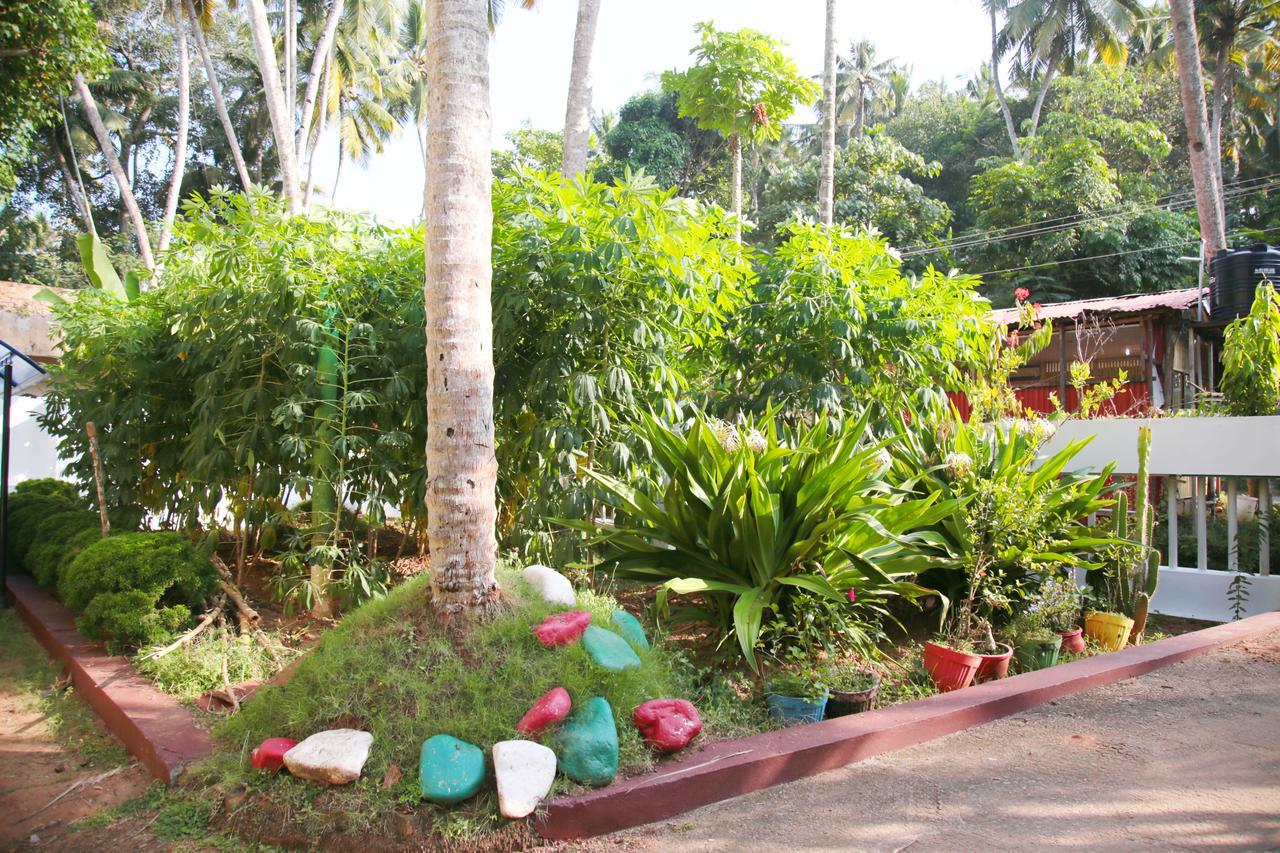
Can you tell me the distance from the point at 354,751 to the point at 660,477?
8.02 ft

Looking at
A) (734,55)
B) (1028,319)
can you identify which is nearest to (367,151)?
(734,55)

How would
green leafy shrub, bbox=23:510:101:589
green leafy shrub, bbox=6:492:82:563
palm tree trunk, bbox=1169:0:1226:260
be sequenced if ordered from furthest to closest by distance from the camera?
1. palm tree trunk, bbox=1169:0:1226:260
2. green leafy shrub, bbox=6:492:82:563
3. green leafy shrub, bbox=23:510:101:589

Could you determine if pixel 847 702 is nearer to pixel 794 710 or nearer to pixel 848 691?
pixel 848 691

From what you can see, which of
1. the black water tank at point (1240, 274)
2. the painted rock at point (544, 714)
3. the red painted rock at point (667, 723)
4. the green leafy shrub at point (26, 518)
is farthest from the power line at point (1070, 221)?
the painted rock at point (544, 714)

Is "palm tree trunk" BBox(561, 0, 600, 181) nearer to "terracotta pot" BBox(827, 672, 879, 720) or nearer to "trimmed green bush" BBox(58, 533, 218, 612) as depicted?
"trimmed green bush" BBox(58, 533, 218, 612)

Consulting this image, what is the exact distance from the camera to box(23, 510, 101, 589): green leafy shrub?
6580 millimetres

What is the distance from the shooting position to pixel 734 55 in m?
10.6

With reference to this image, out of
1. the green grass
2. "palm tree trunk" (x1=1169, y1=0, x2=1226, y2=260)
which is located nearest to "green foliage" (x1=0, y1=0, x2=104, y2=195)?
the green grass

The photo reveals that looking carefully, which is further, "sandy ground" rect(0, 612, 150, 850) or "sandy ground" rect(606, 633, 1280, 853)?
"sandy ground" rect(0, 612, 150, 850)

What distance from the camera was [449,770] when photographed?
2936 mm

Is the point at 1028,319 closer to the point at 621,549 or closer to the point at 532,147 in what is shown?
the point at 621,549

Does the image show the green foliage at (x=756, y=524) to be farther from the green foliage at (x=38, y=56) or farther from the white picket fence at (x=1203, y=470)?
the green foliage at (x=38, y=56)

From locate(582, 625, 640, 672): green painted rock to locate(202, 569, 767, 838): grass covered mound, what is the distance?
0.04 meters

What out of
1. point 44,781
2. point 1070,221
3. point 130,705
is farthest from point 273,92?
point 1070,221
